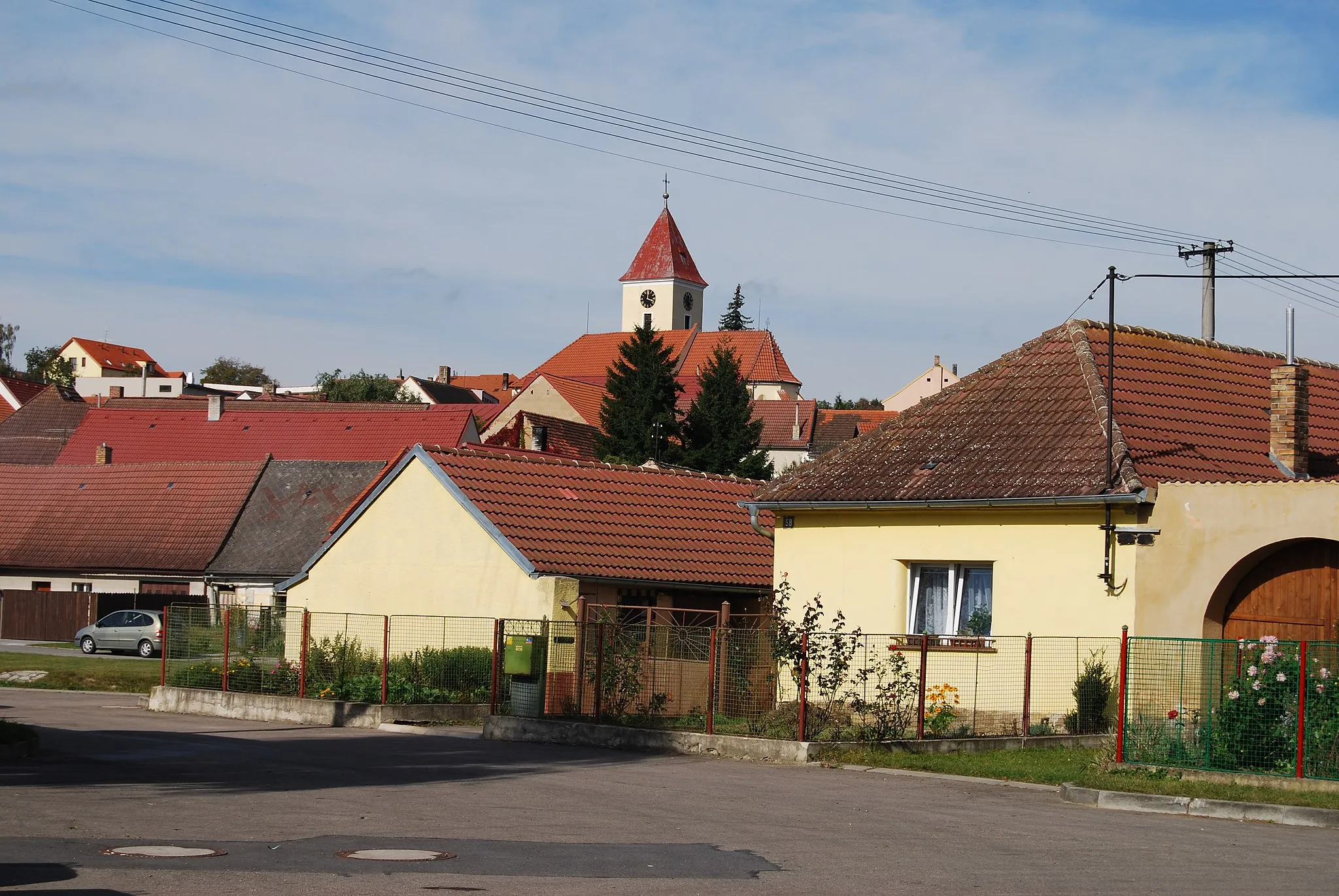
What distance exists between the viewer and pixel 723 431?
2635 inches

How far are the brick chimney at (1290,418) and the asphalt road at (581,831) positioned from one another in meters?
8.62

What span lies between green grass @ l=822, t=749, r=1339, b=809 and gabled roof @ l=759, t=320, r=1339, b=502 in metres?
3.58

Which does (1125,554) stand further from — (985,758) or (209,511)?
(209,511)

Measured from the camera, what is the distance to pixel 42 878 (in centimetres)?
891

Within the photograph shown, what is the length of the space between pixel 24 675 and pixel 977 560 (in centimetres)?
2182

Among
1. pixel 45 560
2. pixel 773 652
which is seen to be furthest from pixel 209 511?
pixel 773 652

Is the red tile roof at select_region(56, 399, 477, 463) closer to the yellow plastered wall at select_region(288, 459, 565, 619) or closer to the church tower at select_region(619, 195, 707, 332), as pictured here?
the yellow plastered wall at select_region(288, 459, 565, 619)

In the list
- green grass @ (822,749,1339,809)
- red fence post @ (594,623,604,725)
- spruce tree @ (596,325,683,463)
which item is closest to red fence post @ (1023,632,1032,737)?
green grass @ (822,749,1339,809)

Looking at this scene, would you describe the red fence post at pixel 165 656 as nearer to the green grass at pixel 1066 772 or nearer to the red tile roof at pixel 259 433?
the green grass at pixel 1066 772

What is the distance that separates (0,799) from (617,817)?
5.04 meters

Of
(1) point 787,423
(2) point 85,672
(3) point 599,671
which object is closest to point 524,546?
(3) point 599,671

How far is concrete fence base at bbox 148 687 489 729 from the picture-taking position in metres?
23.5

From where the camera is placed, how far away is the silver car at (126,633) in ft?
143

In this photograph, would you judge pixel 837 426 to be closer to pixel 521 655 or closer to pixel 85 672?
pixel 85 672
